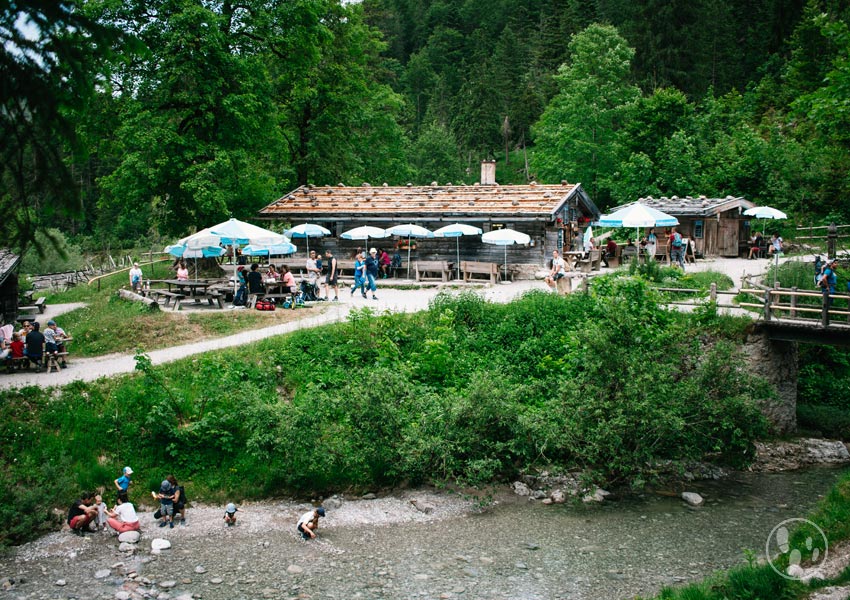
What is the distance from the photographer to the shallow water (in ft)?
38.0

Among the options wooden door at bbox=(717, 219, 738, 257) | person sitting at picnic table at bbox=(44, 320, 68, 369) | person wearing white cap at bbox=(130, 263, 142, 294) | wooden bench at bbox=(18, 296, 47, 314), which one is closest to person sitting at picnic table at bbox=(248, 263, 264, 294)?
person wearing white cap at bbox=(130, 263, 142, 294)

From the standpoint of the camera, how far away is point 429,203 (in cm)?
3055

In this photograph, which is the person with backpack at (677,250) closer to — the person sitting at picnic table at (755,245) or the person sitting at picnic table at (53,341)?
the person sitting at picnic table at (755,245)

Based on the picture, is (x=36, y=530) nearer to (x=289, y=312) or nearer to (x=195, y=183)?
(x=289, y=312)

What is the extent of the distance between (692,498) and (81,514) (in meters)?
12.1

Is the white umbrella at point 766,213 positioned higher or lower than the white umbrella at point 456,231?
higher

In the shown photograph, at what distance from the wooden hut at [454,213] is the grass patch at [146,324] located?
8.26 metres

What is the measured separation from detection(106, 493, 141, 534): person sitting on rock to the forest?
5.78 m

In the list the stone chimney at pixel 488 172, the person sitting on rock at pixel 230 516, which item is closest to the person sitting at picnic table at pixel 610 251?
the stone chimney at pixel 488 172

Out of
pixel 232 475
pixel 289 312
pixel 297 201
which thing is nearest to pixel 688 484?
pixel 232 475

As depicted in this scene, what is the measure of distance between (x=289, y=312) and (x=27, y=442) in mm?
9076

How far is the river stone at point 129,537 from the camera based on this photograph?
13.1 meters

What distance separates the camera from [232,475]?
1553 centimetres

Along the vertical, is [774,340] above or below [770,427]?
above
